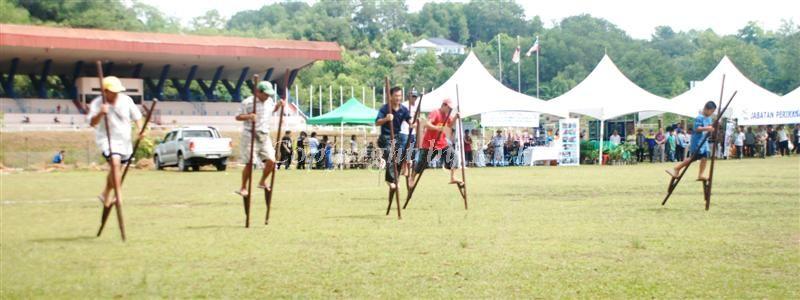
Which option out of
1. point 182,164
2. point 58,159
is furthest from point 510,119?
point 58,159

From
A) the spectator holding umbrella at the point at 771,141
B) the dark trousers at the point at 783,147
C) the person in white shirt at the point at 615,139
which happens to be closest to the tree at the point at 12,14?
the person in white shirt at the point at 615,139

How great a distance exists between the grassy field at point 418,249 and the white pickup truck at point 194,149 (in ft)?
54.6

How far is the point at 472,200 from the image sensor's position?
56.2 feet

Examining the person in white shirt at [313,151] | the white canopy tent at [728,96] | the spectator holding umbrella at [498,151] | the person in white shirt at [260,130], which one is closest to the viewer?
the person in white shirt at [260,130]

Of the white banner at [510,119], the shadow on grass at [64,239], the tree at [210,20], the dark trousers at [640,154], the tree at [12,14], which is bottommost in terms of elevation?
the shadow on grass at [64,239]

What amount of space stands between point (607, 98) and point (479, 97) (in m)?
5.41

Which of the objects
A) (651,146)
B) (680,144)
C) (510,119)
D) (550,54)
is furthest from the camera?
(550,54)

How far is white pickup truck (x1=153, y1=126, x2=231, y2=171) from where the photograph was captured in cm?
3425

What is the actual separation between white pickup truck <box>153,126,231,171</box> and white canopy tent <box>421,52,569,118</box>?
27.0ft

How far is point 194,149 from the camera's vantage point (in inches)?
1342

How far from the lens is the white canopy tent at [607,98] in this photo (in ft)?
127

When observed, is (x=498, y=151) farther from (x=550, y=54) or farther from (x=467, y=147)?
(x=550, y=54)

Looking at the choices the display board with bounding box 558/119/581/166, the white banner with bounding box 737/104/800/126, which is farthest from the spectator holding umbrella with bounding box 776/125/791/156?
the display board with bounding box 558/119/581/166

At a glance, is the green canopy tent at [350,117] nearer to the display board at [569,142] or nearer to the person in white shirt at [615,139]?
the display board at [569,142]
